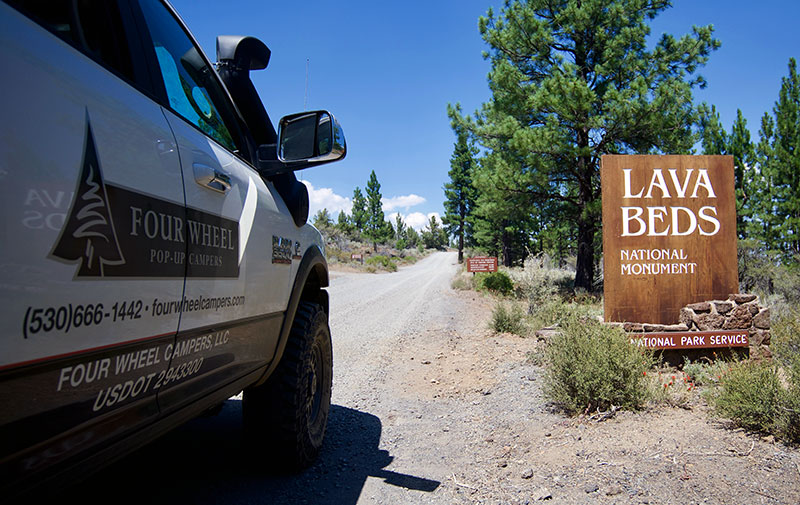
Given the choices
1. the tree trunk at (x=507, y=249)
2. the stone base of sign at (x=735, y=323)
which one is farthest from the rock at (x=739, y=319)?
the tree trunk at (x=507, y=249)

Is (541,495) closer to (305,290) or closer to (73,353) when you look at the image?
(305,290)

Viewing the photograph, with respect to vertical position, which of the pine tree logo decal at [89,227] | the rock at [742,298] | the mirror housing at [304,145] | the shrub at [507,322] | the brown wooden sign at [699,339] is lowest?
the shrub at [507,322]

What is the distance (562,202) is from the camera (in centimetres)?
1695

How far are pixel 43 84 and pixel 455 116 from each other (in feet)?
55.7

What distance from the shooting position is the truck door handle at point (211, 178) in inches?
71.5

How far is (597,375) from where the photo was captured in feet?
14.0

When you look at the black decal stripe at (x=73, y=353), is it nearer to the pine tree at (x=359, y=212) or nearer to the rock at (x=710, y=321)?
the rock at (x=710, y=321)

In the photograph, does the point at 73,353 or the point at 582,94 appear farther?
the point at 582,94

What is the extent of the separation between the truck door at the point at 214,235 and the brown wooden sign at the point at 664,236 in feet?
15.7

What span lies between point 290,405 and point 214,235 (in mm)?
1361

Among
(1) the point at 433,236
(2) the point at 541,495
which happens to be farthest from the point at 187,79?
(1) the point at 433,236

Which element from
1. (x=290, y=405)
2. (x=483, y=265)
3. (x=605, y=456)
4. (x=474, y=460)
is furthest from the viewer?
(x=483, y=265)

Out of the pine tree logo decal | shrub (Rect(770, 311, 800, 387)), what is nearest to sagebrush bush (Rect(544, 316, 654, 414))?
shrub (Rect(770, 311, 800, 387))

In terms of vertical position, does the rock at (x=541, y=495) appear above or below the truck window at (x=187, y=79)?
below
